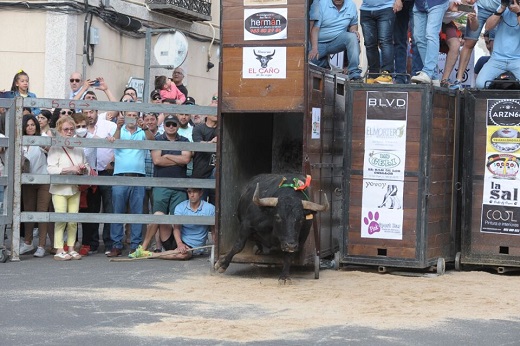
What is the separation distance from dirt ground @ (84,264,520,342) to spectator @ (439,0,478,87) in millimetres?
2647

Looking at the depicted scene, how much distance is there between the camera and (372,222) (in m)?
13.4

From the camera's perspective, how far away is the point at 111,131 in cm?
1530

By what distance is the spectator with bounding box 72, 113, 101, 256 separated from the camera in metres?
14.9

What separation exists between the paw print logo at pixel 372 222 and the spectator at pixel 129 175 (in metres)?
3.22

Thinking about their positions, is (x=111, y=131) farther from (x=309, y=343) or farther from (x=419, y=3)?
Result: (x=309, y=343)

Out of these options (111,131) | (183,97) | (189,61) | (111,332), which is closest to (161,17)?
(189,61)

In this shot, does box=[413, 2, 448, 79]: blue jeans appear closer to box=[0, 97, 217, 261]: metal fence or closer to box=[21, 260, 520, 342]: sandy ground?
box=[21, 260, 520, 342]: sandy ground

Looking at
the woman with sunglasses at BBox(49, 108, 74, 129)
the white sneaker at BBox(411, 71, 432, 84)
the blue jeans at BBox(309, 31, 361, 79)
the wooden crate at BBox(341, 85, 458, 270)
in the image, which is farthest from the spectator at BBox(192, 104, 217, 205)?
the white sneaker at BBox(411, 71, 432, 84)

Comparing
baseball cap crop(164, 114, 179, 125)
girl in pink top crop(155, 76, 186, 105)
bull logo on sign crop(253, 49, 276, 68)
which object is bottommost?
baseball cap crop(164, 114, 179, 125)

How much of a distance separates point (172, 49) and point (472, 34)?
267 inches

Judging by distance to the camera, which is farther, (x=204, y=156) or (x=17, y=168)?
(x=204, y=156)

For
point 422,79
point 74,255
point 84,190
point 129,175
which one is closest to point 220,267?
point 74,255

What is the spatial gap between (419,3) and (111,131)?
15.0 ft

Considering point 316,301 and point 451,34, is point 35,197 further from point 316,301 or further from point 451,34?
point 451,34
